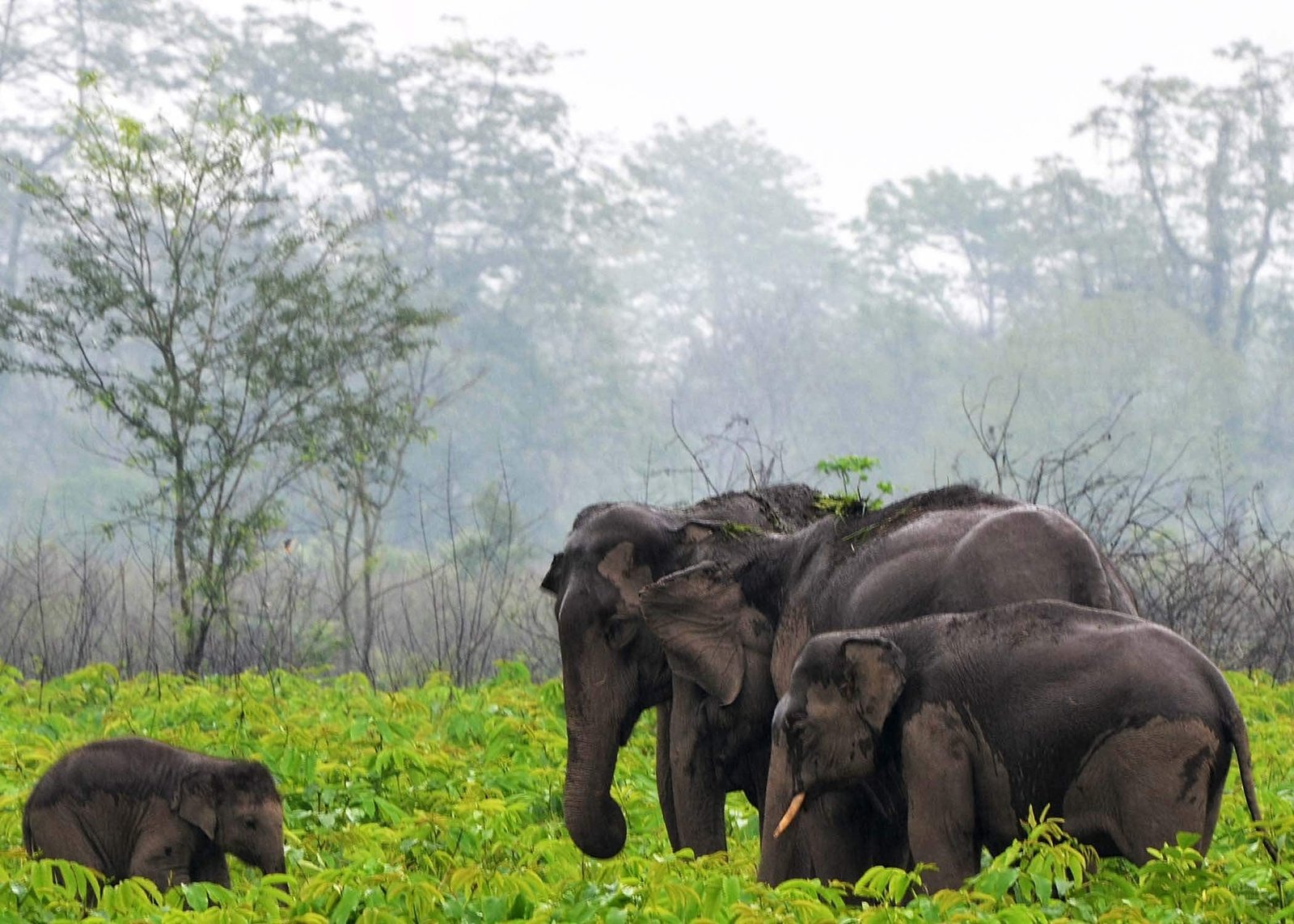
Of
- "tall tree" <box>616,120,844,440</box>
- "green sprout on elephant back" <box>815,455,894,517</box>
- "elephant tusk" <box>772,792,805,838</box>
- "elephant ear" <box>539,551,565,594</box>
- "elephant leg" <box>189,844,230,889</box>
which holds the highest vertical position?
"tall tree" <box>616,120,844,440</box>

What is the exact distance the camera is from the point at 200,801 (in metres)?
6.47

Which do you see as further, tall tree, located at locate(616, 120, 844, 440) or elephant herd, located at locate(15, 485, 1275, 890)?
tall tree, located at locate(616, 120, 844, 440)

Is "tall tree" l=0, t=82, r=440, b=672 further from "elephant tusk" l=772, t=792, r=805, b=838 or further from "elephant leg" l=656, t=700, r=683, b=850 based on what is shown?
"elephant tusk" l=772, t=792, r=805, b=838

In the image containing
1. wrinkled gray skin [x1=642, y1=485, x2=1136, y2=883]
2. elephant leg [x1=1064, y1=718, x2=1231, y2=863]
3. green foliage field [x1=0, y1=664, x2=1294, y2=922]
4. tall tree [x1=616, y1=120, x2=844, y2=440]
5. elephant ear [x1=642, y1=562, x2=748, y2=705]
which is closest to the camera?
green foliage field [x1=0, y1=664, x2=1294, y2=922]

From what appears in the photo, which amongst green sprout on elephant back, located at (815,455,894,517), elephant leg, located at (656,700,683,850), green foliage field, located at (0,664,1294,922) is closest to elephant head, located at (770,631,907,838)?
green foliage field, located at (0,664,1294,922)

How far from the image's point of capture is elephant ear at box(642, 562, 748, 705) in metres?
5.86

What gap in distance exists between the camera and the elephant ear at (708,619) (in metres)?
5.86

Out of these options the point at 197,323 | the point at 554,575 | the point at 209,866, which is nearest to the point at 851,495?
the point at 554,575

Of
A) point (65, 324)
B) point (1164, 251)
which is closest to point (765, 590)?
point (65, 324)

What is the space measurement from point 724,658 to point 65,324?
11791mm

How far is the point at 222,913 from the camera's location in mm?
4012

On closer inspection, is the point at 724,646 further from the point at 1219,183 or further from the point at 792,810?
the point at 1219,183

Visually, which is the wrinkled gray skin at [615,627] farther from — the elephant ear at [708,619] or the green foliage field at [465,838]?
the elephant ear at [708,619]

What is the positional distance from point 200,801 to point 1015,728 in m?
3.16
